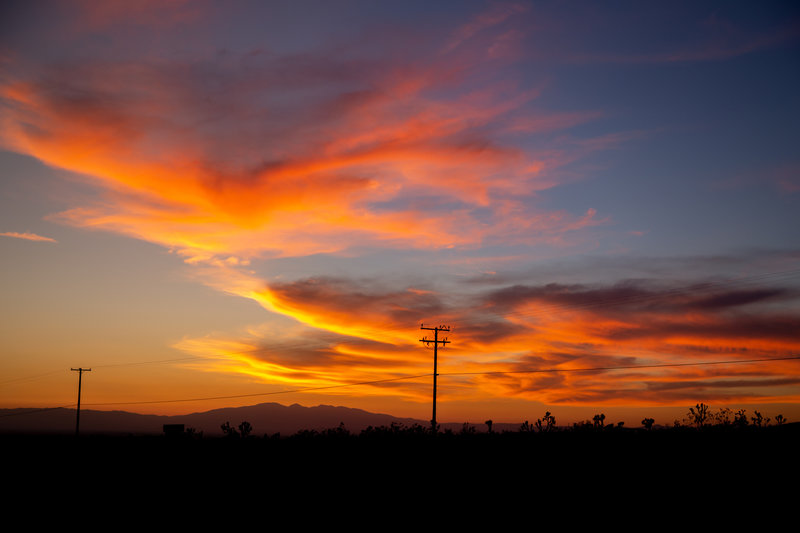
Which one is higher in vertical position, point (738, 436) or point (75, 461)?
point (738, 436)

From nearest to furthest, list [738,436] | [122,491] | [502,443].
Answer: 1. [122,491]
2. [738,436]
3. [502,443]

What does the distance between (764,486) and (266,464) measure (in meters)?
22.5

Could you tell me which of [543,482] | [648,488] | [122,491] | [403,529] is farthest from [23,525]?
[648,488]

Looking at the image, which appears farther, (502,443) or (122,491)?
(502,443)

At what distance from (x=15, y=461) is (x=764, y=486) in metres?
43.7

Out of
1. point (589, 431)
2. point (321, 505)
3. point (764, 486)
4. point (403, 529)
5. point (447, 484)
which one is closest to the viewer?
point (403, 529)

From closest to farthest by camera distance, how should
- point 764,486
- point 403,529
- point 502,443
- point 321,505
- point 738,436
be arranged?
point 403,529
point 764,486
point 321,505
point 738,436
point 502,443

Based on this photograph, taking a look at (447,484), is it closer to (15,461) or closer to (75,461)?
(75,461)

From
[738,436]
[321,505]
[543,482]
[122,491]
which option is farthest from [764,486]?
[122,491]

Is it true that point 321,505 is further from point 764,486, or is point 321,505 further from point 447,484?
point 764,486

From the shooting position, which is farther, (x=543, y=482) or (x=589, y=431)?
(x=589, y=431)

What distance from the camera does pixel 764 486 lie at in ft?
67.1

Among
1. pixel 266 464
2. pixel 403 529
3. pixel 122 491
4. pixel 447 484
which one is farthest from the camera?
pixel 266 464

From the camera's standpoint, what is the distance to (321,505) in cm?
2241
